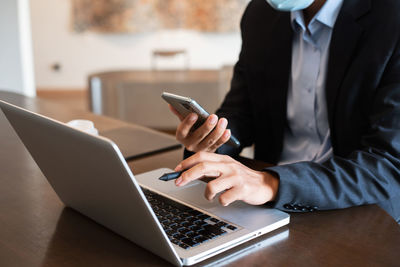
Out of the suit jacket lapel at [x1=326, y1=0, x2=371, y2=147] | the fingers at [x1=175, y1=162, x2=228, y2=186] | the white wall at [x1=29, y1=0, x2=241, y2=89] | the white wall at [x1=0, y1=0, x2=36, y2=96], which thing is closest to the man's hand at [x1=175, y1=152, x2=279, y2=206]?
the fingers at [x1=175, y1=162, x2=228, y2=186]

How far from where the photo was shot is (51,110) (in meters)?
1.59

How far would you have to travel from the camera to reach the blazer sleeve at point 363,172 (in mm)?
837

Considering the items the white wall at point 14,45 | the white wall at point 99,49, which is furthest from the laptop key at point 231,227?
the white wall at point 99,49

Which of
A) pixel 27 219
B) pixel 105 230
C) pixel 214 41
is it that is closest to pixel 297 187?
pixel 105 230

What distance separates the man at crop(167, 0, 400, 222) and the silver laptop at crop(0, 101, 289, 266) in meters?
0.04

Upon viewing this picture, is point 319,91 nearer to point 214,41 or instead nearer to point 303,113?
point 303,113

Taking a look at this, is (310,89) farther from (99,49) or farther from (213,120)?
(99,49)

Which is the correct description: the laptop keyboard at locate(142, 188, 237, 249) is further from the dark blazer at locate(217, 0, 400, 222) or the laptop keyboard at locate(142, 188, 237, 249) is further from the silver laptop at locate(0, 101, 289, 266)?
the dark blazer at locate(217, 0, 400, 222)

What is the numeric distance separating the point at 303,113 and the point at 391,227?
554 millimetres

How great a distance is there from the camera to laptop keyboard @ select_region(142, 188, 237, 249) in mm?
698

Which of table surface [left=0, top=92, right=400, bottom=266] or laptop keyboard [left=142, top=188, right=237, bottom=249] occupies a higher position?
laptop keyboard [left=142, top=188, right=237, bottom=249]

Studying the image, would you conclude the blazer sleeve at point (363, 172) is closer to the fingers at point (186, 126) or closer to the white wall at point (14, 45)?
the fingers at point (186, 126)

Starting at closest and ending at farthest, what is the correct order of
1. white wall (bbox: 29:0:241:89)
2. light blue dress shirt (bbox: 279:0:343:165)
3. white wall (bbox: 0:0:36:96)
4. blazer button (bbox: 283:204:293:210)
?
blazer button (bbox: 283:204:293:210) < light blue dress shirt (bbox: 279:0:343:165) < white wall (bbox: 0:0:36:96) < white wall (bbox: 29:0:241:89)

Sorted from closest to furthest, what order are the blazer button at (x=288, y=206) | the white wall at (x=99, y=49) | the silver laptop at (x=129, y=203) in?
the silver laptop at (x=129, y=203) → the blazer button at (x=288, y=206) → the white wall at (x=99, y=49)
